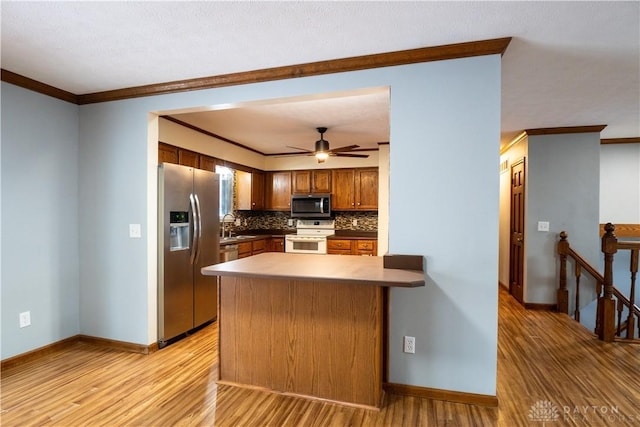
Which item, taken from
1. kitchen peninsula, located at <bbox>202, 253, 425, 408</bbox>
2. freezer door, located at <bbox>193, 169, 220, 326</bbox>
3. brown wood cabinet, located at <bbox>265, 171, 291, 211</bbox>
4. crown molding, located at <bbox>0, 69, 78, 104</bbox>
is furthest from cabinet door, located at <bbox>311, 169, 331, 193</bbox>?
crown molding, located at <bbox>0, 69, 78, 104</bbox>

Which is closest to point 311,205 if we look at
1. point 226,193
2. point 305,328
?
point 226,193

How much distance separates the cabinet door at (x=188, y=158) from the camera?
13.3ft

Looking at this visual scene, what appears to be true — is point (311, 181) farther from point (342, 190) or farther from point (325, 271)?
point (325, 271)

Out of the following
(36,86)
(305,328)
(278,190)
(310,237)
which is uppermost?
(36,86)

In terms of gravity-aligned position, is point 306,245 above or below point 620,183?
below

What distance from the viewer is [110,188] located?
10.2 feet

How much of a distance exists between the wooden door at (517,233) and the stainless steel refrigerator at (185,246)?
407 cm

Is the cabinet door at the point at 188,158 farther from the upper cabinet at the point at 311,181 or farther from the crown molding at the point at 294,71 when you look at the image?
the upper cabinet at the point at 311,181

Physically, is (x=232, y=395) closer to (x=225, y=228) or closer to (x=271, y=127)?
(x=271, y=127)

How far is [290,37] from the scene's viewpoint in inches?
82.2

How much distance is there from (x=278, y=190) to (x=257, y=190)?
1.38ft

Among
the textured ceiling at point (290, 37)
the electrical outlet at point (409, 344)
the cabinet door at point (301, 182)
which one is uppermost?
the textured ceiling at point (290, 37)

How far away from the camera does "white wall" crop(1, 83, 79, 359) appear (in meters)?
2.65

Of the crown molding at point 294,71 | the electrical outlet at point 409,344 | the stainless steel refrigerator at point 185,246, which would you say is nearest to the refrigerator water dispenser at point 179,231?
the stainless steel refrigerator at point 185,246
